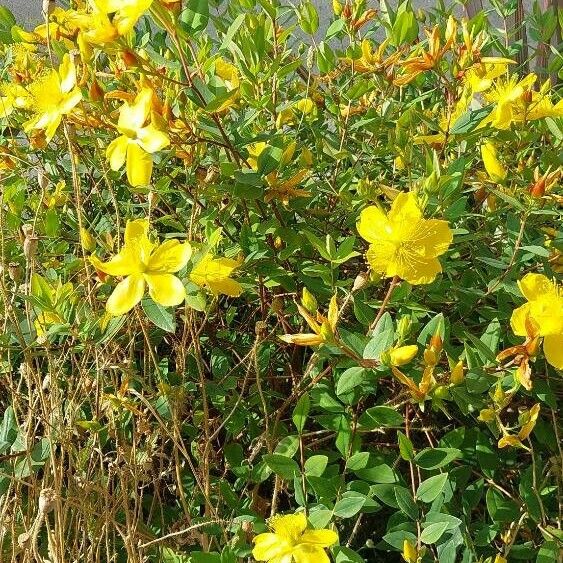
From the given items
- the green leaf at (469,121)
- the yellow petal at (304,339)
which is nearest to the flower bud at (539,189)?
the green leaf at (469,121)

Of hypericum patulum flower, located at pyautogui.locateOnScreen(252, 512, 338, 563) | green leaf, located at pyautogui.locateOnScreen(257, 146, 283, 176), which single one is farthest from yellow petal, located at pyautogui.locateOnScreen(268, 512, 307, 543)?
green leaf, located at pyautogui.locateOnScreen(257, 146, 283, 176)

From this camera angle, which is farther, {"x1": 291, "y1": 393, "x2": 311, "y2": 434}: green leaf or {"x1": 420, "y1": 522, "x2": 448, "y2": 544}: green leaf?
{"x1": 291, "y1": 393, "x2": 311, "y2": 434}: green leaf

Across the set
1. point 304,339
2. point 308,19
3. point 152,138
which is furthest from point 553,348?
point 308,19

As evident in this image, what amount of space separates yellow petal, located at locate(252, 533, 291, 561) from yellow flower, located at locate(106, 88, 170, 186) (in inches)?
16.5

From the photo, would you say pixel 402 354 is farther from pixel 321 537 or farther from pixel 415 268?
A: pixel 321 537

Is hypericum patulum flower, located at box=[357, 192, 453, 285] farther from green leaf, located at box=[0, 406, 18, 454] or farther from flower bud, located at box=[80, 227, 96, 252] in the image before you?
green leaf, located at box=[0, 406, 18, 454]

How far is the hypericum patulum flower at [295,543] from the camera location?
930mm

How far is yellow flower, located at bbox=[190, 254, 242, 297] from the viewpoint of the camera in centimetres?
96

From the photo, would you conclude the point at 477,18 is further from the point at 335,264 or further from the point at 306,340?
the point at 306,340

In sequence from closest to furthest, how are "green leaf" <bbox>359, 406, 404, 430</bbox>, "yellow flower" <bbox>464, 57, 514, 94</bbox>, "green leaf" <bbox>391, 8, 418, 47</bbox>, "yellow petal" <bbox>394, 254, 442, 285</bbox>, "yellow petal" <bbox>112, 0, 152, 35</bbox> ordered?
"yellow petal" <bbox>112, 0, 152, 35</bbox>, "yellow petal" <bbox>394, 254, 442, 285</bbox>, "green leaf" <bbox>359, 406, 404, 430</bbox>, "yellow flower" <bbox>464, 57, 514, 94</bbox>, "green leaf" <bbox>391, 8, 418, 47</bbox>

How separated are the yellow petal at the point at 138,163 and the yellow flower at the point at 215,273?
11cm

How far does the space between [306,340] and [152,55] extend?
40cm

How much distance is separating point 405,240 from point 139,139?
0.31m

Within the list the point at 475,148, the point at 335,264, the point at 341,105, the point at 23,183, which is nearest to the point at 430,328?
the point at 335,264
